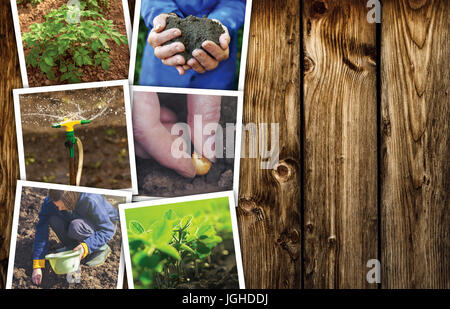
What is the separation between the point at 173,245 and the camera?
943 mm

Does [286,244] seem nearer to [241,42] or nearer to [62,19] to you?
[241,42]

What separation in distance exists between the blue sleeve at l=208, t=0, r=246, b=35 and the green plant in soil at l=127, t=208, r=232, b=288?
48cm

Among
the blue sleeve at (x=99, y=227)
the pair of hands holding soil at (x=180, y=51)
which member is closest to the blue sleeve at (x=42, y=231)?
the blue sleeve at (x=99, y=227)

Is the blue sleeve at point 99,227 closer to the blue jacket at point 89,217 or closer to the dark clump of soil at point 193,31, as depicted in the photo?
the blue jacket at point 89,217

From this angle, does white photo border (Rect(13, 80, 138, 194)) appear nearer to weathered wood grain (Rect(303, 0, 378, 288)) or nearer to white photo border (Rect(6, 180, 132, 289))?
white photo border (Rect(6, 180, 132, 289))

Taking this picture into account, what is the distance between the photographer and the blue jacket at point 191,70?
0.91 metres

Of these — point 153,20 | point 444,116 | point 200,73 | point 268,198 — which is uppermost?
point 153,20

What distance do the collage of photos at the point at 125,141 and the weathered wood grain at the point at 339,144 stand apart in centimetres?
20

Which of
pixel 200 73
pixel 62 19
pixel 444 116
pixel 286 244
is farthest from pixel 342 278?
pixel 62 19

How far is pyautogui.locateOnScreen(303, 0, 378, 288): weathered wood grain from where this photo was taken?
3.12ft

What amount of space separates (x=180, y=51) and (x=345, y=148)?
502 millimetres

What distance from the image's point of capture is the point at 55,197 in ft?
3.01

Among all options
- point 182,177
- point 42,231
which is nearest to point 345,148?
point 182,177

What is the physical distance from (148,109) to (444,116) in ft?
2.60
